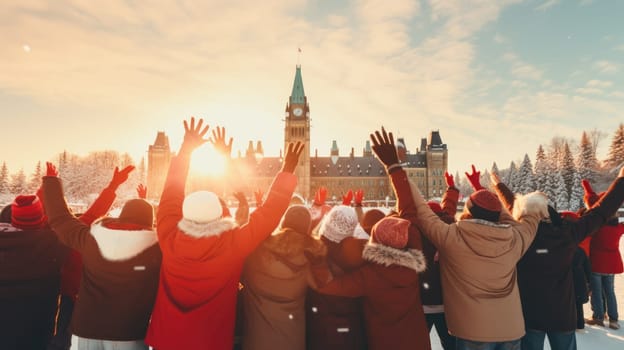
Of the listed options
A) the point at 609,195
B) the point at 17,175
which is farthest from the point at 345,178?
the point at 609,195

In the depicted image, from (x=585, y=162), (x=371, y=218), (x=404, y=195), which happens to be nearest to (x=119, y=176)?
(x=371, y=218)

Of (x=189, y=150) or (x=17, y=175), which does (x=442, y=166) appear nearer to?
(x=189, y=150)

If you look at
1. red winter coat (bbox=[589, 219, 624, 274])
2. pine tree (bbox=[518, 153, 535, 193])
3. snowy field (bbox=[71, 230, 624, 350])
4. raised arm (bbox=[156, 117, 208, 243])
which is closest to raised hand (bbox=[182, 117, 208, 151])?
raised arm (bbox=[156, 117, 208, 243])

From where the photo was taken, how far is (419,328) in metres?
2.74

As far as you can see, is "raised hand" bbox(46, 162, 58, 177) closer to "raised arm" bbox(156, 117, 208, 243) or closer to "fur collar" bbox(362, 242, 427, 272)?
"raised arm" bbox(156, 117, 208, 243)

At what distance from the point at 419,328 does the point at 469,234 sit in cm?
88

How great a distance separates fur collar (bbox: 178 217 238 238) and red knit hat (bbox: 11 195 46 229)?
5.24ft

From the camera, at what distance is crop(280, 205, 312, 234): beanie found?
8.99 feet

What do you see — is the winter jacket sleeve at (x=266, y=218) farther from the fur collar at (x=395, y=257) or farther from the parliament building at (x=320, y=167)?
the parliament building at (x=320, y=167)

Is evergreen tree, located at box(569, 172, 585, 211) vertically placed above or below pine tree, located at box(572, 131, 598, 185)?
below

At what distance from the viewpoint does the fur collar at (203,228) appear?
2396 millimetres

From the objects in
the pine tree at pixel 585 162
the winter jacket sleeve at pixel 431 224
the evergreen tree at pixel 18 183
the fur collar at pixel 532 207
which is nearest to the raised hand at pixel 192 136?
the winter jacket sleeve at pixel 431 224

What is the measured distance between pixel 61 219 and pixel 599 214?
4.99 meters

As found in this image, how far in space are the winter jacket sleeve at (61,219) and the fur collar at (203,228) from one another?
2.99 feet
